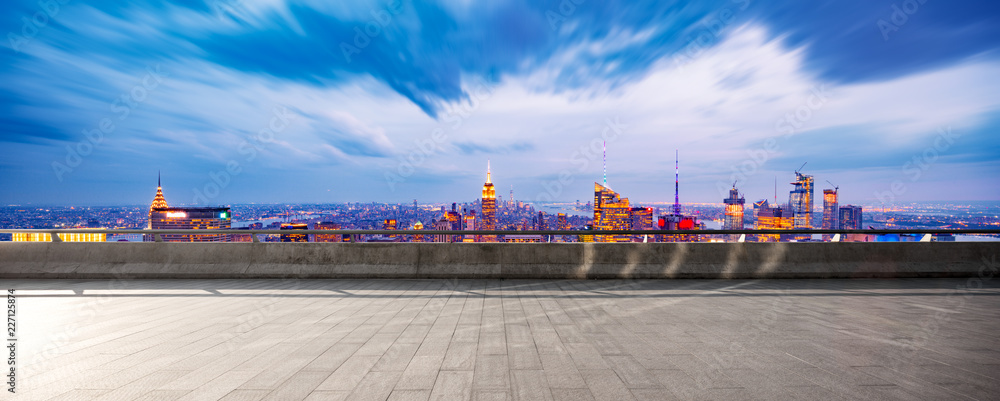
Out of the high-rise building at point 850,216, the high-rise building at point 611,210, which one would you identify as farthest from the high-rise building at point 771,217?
the high-rise building at point 611,210

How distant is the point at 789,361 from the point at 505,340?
326cm

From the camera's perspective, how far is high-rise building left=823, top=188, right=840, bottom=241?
14.9m

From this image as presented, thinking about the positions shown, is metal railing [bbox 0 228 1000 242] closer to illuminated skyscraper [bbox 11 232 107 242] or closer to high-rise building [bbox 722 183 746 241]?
illuminated skyscraper [bbox 11 232 107 242]

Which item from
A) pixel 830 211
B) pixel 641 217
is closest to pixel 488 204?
pixel 641 217

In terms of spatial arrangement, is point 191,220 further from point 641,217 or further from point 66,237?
point 641,217

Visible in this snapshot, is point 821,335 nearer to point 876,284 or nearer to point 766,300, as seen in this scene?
point 766,300

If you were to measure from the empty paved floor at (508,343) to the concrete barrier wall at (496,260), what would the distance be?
133cm

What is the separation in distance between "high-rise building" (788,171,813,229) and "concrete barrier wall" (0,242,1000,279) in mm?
5008

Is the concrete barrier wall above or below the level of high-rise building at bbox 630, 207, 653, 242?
below

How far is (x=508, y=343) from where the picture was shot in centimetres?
479

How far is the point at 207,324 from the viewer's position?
18.3 ft

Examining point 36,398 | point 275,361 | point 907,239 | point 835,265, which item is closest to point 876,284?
point 835,265

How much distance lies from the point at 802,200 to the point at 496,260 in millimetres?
17479

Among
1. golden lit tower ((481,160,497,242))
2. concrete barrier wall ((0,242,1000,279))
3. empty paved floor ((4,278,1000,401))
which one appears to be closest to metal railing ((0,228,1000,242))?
concrete barrier wall ((0,242,1000,279))
